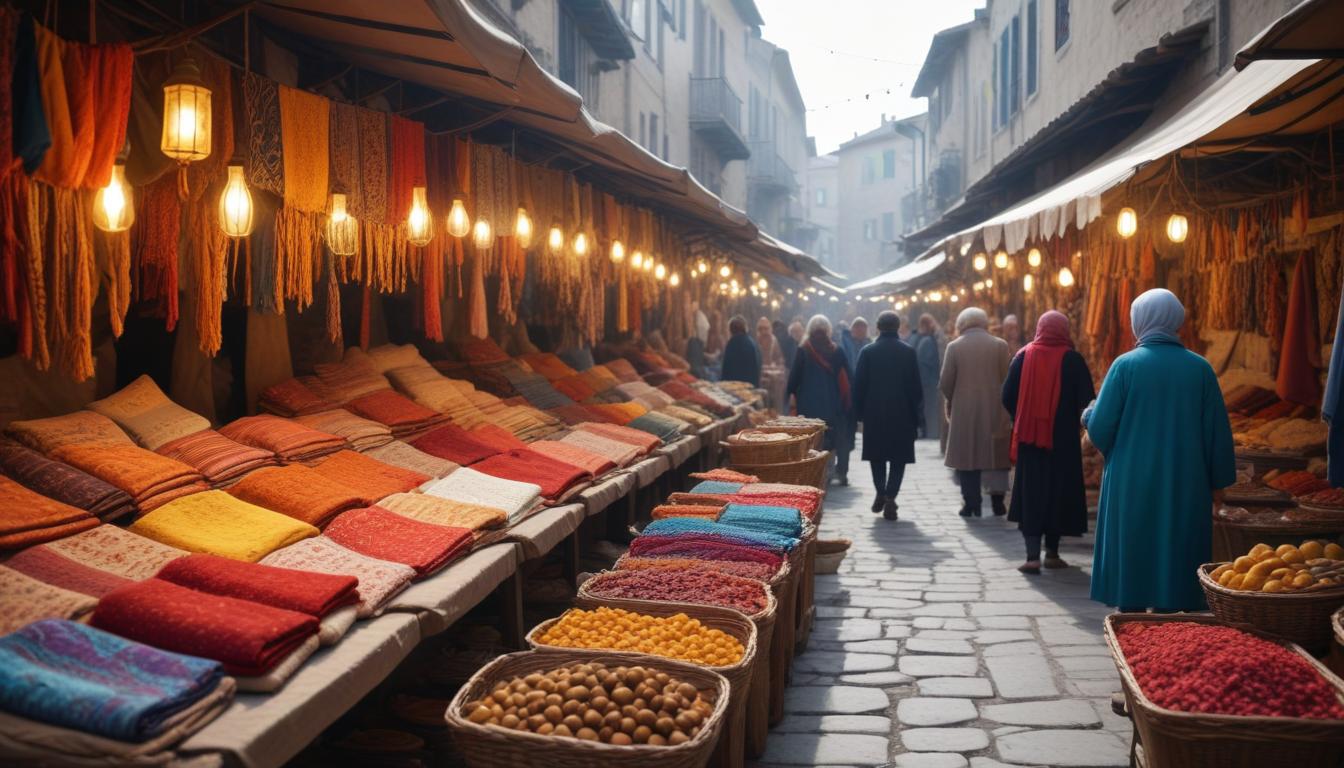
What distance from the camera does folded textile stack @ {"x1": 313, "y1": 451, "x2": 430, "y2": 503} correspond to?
4797 mm

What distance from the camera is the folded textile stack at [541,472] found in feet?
18.2

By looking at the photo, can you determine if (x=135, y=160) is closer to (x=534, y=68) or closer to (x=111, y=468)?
(x=111, y=468)

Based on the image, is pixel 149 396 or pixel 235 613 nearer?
pixel 235 613

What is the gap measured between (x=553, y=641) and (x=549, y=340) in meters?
7.37

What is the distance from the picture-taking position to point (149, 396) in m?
4.77

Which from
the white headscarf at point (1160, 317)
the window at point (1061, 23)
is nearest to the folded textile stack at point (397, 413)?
the white headscarf at point (1160, 317)

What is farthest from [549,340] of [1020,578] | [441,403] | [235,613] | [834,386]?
[235,613]

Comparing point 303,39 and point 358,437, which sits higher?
point 303,39

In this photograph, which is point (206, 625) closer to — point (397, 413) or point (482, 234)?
point (397, 413)

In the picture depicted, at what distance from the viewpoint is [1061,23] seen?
55.1 feet

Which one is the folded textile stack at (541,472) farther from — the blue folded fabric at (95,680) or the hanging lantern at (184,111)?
the blue folded fabric at (95,680)

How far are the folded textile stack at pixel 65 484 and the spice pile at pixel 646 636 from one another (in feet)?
5.03

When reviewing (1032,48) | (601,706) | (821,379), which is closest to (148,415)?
(601,706)

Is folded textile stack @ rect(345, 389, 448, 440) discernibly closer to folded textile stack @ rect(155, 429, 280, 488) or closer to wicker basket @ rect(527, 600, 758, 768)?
folded textile stack @ rect(155, 429, 280, 488)
